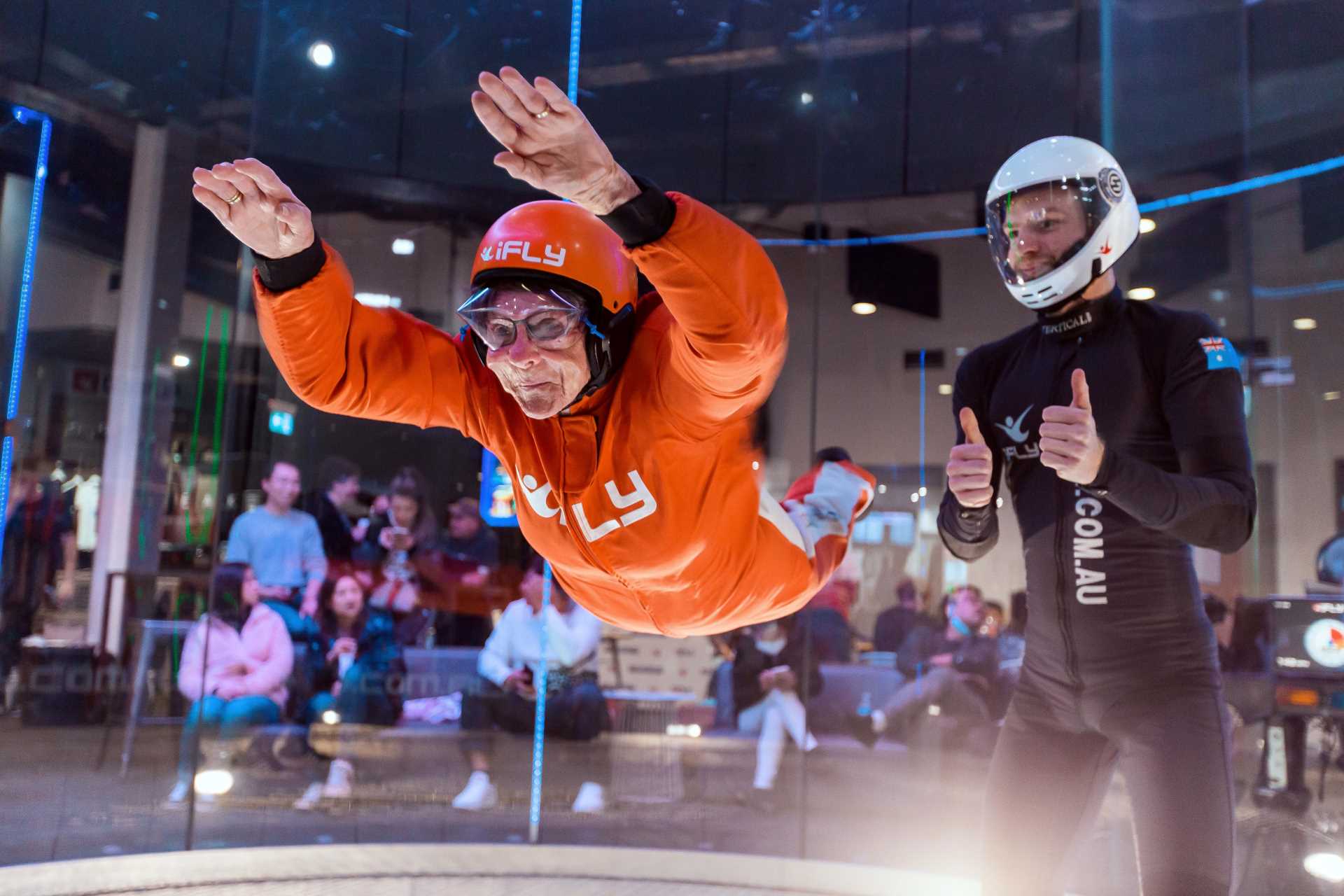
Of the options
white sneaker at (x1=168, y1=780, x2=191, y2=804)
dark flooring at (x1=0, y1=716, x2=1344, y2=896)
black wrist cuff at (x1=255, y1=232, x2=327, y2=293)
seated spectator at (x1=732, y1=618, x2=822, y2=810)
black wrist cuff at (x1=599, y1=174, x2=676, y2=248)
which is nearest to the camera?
black wrist cuff at (x1=599, y1=174, x2=676, y2=248)

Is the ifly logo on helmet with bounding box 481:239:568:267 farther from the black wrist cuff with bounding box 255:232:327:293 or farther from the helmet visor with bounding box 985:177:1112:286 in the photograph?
the helmet visor with bounding box 985:177:1112:286

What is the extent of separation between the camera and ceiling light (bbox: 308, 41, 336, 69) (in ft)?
15.2

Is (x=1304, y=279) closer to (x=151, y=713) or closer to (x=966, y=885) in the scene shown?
(x=966, y=885)

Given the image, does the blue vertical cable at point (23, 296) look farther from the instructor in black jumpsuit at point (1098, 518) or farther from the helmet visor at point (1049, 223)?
the helmet visor at point (1049, 223)

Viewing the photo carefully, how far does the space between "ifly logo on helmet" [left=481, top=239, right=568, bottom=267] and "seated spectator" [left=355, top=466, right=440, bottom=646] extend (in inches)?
128

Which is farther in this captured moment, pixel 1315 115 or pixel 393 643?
pixel 393 643

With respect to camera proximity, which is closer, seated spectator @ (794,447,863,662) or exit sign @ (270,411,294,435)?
seated spectator @ (794,447,863,662)

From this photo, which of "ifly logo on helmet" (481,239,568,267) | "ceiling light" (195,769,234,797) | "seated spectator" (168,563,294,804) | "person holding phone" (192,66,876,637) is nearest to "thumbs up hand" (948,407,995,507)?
"person holding phone" (192,66,876,637)

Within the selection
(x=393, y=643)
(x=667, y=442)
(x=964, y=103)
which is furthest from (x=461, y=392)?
(x=964, y=103)

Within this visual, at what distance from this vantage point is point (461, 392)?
1733 millimetres

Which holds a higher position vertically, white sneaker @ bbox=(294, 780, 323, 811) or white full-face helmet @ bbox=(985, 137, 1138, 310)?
white full-face helmet @ bbox=(985, 137, 1138, 310)

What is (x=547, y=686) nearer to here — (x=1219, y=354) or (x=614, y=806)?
(x=614, y=806)

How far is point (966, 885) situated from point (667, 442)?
267cm

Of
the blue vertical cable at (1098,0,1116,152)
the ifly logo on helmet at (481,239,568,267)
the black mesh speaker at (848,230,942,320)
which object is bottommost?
the ifly logo on helmet at (481,239,568,267)
